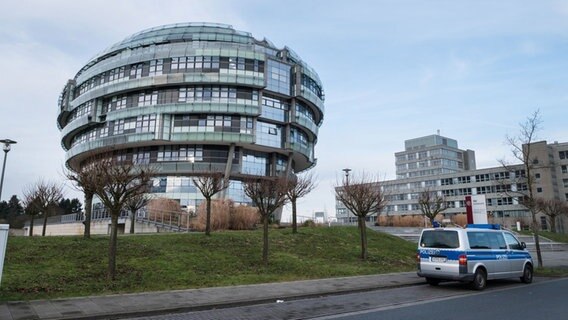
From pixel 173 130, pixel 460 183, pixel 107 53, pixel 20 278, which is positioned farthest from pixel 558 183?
pixel 20 278

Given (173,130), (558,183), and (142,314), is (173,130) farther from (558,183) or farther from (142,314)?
(558,183)

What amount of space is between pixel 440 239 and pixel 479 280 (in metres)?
1.62

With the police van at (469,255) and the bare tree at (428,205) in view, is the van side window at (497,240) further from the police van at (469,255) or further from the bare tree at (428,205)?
the bare tree at (428,205)

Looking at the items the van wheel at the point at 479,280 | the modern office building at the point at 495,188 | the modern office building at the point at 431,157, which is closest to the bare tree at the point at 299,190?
the van wheel at the point at 479,280

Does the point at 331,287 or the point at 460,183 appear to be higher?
the point at 460,183

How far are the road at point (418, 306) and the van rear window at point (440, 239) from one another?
135cm

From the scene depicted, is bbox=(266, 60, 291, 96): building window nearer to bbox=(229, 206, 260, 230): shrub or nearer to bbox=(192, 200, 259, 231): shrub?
bbox=(192, 200, 259, 231): shrub

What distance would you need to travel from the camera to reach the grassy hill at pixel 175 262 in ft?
40.2

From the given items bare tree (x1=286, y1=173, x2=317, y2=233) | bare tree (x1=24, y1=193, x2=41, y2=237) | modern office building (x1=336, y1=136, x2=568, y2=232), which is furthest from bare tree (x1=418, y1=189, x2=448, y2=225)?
modern office building (x1=336, y1=136, x2=568, y2=232)

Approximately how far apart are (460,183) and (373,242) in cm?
8534

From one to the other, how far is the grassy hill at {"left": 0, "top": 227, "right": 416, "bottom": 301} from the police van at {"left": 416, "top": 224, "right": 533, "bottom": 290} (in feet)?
12.4

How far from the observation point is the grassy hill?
12.2 metres

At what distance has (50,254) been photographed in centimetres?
1528

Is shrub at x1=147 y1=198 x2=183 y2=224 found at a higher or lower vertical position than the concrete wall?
higher
